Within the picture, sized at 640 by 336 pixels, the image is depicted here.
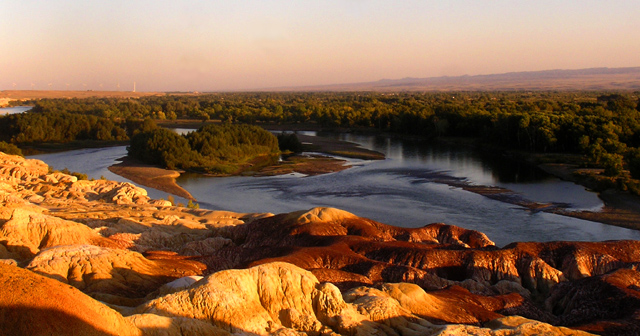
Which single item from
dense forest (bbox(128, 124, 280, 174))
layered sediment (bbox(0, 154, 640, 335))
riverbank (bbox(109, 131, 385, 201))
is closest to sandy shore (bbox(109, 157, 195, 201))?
riverbank (bbox(109, 131, 385, 201))

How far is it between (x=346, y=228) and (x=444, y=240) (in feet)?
13.8

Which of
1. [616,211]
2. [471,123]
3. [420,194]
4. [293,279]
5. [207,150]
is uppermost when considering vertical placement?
[293,279]

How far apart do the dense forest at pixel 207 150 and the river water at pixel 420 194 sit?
339cm

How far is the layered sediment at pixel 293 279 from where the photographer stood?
1030cm

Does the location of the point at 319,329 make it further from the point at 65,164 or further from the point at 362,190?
the point at 65,164

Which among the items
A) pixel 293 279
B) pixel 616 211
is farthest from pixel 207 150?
pixel 293 279

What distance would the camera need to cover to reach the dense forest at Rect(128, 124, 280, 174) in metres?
59.6

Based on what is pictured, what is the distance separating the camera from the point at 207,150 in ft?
205

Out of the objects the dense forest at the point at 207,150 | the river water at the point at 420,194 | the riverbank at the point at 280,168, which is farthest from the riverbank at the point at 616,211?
the dense forest at the point at 207,150

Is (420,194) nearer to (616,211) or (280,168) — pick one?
(616,211)

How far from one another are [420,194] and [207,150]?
1085 inches

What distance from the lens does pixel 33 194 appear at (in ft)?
113

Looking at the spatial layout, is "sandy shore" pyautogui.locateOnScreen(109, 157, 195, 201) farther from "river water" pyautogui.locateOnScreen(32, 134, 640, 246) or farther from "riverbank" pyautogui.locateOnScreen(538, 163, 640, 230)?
"riverbank" pyautogui.locateOnScreen(538, 163, 640, 230)

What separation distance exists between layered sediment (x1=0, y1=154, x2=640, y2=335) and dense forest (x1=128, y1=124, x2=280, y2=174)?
30562 mm
